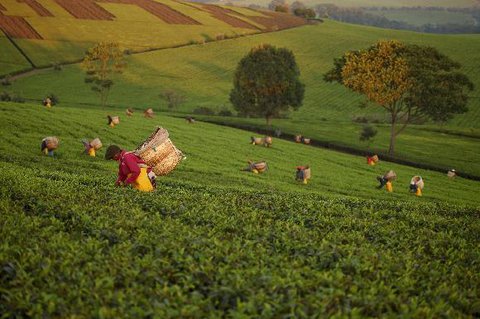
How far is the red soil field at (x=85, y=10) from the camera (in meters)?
134

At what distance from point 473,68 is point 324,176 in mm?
101687

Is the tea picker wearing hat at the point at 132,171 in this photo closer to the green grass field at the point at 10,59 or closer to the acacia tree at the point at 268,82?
the acacia tree at the point at 268,82

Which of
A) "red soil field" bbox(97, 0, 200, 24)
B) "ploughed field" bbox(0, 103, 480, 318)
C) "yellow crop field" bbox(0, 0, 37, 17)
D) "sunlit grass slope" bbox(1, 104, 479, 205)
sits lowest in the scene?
"sunlit grass slope" bbox(1, 104, 479, 205)

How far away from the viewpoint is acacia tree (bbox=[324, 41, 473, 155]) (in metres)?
56.5

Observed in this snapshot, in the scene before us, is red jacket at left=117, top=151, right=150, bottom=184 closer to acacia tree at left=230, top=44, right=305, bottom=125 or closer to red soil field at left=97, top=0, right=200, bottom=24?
acacia tree at left=230, top=44, right=305, bottom=125

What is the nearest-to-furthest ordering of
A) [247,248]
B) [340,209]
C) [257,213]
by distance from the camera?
[247,248], [257,213], [340,209]

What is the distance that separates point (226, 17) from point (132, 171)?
15107 centimetres

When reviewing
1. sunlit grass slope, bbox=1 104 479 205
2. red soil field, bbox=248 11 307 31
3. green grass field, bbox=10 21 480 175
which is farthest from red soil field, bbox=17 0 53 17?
sunlit grass slope, bbox=1 104 479 205

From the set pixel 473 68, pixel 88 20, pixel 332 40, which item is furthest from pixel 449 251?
pixel 332 40

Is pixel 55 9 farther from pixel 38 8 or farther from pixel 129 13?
pixel 129 13

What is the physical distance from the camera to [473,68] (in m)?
121

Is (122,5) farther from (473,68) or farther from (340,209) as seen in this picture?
(340,209)

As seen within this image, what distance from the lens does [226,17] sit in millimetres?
160375

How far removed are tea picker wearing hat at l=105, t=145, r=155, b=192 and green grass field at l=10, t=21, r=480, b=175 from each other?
4372 cm
